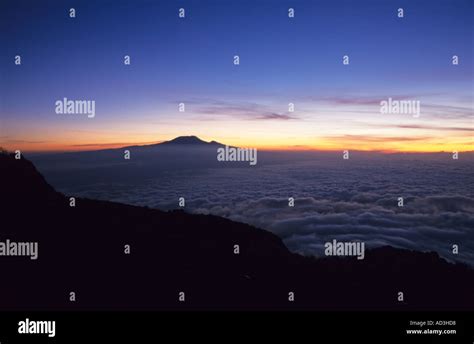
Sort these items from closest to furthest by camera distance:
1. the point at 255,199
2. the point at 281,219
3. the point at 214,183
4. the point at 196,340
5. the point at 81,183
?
the point at 196,340
the point at 281,219
the point at 255,199
the point at 81,183
the point at 214,183

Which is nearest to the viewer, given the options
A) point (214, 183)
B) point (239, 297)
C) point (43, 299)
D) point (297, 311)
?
point (297, 311)

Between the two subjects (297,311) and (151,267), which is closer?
(297,311)

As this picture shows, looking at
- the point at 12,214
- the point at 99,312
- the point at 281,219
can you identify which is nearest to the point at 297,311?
the point at 99,312

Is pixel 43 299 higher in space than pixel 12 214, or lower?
lower

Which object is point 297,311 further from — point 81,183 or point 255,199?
point 81,183

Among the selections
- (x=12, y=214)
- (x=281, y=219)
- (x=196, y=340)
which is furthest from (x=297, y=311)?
(x=281, y=219)

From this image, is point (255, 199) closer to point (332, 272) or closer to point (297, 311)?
point (332, 272)
